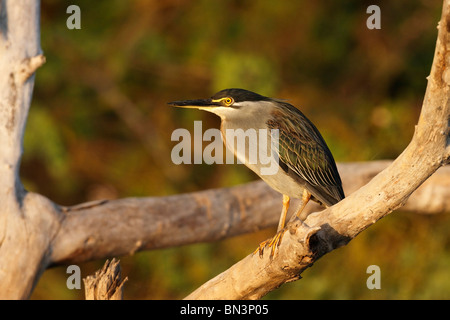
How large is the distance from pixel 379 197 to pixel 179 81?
→ 5.36 metres

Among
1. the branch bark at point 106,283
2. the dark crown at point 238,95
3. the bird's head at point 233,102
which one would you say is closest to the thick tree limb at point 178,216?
the branch bark at point 106,283

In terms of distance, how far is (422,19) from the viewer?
786 centimetres

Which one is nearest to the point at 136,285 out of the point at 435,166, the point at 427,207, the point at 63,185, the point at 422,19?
the point at 63,185

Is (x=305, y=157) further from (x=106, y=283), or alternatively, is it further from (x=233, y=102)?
(x=106, y=283)

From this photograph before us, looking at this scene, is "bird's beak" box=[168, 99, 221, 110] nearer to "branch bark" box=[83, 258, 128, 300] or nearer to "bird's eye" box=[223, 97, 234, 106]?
"bird's eye" box=[223, 97, 234, 106]

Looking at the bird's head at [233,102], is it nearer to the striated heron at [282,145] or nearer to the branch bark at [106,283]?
the striated heron at [282,145]

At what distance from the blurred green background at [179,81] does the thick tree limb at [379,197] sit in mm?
4049

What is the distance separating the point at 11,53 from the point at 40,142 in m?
3.08

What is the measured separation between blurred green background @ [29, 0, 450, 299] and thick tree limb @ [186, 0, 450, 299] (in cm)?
405

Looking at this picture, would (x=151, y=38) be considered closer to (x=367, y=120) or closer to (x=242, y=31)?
(x=242, y=31)

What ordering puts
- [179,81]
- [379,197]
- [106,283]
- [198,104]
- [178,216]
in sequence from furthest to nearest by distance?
1. [179,81]
2. [178,216]
3. [198,104]
4. [106,283]
5. [379,197]

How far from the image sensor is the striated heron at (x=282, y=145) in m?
3.45

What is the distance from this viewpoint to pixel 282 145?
11.4 ft

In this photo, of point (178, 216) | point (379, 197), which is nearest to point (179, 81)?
point (178, 216)
